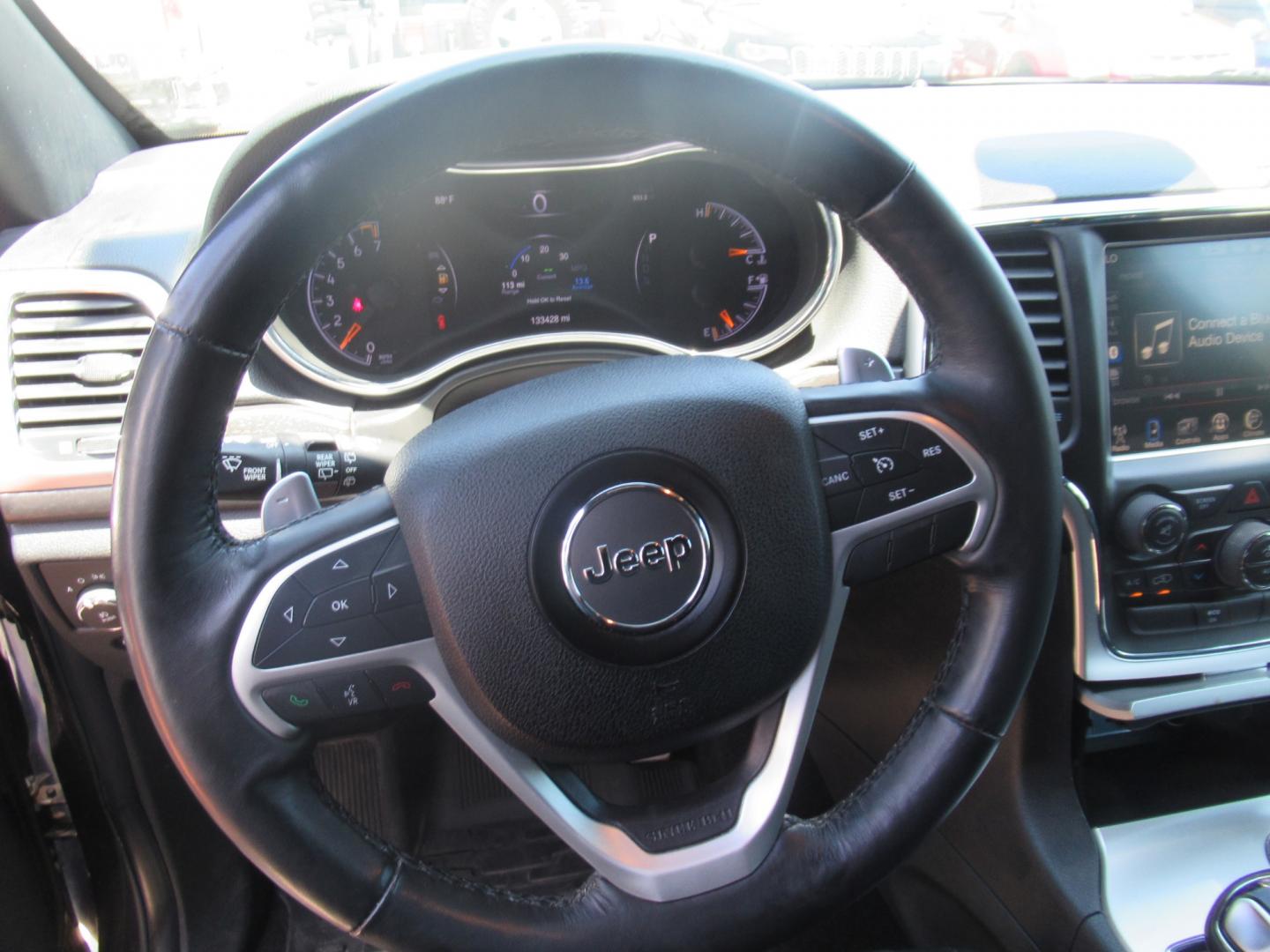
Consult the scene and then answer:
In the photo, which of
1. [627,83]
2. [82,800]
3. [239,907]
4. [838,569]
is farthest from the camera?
[239,907]

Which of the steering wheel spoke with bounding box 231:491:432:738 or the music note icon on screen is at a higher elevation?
the steering wheel spoke with bounding box 231:491:432:738

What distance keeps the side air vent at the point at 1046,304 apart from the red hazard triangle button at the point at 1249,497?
30 cm

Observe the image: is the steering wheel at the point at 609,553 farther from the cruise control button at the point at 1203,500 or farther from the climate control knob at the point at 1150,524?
the cruise control button at the point at 1203,500

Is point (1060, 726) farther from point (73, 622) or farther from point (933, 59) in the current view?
point (73, 622)

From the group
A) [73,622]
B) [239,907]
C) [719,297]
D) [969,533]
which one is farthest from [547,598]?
[239,907]

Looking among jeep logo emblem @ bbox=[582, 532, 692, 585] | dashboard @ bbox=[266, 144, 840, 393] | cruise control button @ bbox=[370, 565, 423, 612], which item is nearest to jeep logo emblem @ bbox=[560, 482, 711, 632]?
jeep logo emblem @ bbox=[582, 532, 692, 585]

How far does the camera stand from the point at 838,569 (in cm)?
104

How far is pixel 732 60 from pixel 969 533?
504 mm

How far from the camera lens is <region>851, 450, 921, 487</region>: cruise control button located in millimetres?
1031

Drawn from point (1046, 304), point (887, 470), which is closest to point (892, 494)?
point (887, 470)

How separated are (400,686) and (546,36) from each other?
1.11 m

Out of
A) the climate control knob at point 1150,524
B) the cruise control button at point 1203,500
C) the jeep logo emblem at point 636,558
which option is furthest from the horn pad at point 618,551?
the cruise control button at point 1203,500

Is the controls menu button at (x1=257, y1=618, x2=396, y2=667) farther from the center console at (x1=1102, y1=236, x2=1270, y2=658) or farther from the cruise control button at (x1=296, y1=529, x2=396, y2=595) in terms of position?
the center console at (x1=1102, y1=236, x2=1270, y2=658)

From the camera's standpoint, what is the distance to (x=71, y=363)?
1.42 meters
